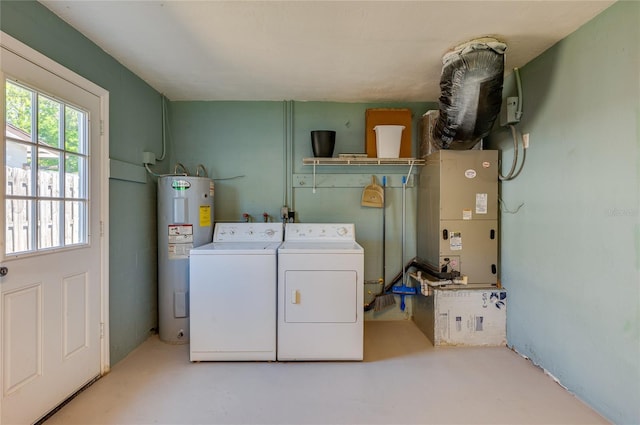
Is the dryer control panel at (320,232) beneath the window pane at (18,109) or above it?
beneath

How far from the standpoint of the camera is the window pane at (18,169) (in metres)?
1.50

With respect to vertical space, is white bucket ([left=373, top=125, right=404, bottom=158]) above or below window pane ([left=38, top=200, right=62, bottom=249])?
above

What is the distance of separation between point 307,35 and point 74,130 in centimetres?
161

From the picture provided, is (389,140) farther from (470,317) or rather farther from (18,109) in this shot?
(18,109)

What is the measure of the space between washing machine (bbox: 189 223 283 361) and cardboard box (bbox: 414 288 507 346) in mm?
1427

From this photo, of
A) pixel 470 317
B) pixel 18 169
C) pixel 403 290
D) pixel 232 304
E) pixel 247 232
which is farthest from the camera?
pixel 403 290

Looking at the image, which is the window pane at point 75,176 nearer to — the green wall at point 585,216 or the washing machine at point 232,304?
the washing machine at point 232,304

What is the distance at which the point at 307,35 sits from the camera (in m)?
1.95

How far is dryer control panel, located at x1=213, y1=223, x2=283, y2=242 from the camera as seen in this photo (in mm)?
2873

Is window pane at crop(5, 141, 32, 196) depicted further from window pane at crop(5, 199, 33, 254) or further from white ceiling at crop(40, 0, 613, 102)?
white ceiling at crop(40, 0, 613, 102)

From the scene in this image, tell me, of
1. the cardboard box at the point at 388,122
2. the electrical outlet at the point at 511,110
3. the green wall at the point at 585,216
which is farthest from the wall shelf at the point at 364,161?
the green wall at the point at 585,216

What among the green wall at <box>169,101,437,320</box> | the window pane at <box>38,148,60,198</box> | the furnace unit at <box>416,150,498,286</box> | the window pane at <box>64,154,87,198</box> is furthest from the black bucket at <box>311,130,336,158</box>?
the window pane at <box>38,148,60,198</box>

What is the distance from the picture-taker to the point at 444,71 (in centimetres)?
221

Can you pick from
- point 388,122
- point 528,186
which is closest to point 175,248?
point 388,122
